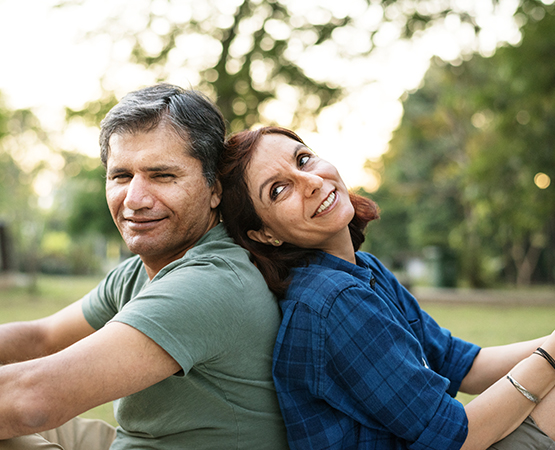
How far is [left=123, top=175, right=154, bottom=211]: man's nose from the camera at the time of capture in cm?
179

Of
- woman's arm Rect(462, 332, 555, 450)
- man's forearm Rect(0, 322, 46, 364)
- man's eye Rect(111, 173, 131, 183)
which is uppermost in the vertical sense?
man's eye Rect(111, 173, 131, 183)

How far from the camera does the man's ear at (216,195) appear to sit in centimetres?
199

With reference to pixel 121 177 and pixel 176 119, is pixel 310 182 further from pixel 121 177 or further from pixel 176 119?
pixel 121 177

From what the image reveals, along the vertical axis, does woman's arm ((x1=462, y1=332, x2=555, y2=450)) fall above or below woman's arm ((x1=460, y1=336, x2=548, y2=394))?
above

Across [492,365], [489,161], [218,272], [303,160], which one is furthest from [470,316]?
[218,272]

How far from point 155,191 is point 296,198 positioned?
1.63 feet

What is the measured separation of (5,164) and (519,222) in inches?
697

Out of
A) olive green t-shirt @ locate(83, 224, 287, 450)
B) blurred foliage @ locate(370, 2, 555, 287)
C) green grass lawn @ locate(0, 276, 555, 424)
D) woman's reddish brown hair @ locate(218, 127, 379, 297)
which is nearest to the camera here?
olive green t-shirt @ locate(83, 224, 287, 450)

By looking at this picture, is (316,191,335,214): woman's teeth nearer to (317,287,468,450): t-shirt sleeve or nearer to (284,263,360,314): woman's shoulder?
(284,263,360,314): woman's shoulder

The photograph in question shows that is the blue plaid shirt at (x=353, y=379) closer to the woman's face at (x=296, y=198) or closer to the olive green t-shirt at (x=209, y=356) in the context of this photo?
the olive green t-shirt at (x=209, y=356)

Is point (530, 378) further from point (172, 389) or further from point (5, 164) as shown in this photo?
point (5, 164)

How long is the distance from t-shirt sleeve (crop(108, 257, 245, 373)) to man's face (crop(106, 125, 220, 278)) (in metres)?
0.34

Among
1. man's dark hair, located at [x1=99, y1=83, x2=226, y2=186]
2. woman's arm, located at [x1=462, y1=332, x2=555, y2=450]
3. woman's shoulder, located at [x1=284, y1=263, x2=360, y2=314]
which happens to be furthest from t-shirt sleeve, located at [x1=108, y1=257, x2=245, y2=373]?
woman's arm, located at [x1=462, y1=332, x2=555, y2=450]

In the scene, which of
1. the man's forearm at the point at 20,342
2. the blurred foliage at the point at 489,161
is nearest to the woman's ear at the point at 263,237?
the man's forearm at the point at 20,342
